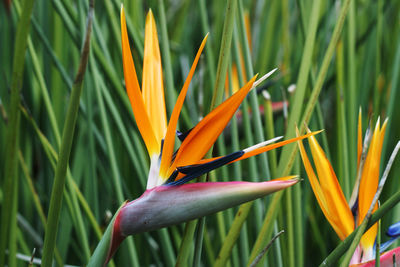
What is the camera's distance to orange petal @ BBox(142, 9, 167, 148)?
0.37 metres

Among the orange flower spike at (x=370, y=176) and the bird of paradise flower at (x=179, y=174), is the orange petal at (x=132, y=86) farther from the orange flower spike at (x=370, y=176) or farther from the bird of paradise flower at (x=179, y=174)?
the orange flower spike at (x=370, y=176)

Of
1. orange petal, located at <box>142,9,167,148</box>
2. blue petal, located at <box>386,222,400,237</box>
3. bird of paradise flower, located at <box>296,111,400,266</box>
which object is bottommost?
blue petal, located at <box>386,222,400,237</box>

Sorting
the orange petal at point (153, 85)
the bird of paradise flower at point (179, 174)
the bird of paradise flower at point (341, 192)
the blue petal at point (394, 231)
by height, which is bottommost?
the blue petal at point (394, 231)

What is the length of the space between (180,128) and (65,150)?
17.7 inches

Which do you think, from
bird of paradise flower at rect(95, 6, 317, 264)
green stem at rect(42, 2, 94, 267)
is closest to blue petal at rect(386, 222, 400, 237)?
bird of paradise flower at rect(95, 6, 317, 264)

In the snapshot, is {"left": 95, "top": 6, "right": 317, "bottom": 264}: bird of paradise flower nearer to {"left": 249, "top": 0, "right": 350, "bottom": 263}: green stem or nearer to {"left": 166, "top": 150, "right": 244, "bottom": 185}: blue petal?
{"left": 166, "top": 150, "right": 244, "bottom": 185}: blue petal

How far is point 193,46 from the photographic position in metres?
1.06

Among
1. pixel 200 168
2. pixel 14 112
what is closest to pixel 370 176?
pixel 200 168

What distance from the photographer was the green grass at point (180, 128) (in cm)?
42

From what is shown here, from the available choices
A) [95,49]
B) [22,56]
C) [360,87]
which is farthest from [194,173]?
[360,87]

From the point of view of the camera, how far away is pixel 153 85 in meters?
0.38

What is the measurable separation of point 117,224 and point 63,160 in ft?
0.19

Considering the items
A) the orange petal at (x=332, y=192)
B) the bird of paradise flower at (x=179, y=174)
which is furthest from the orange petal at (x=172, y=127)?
the orange petal at (x=332, y=192)

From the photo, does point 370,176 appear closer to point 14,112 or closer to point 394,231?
point 394,231
